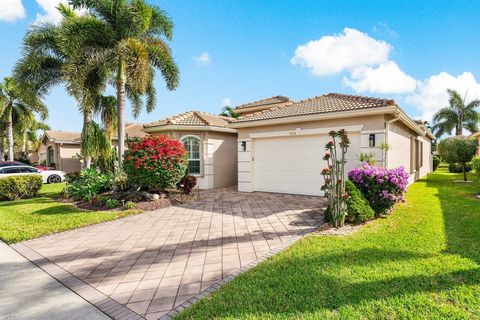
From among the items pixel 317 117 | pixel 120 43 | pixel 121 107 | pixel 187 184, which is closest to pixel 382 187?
pixel 317 117

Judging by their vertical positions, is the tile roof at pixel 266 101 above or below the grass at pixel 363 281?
above

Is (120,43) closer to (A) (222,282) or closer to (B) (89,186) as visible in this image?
(B) (89,186)

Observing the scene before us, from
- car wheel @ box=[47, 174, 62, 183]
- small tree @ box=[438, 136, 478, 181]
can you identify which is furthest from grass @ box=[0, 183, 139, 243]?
small tree @ box=[438, 136, 478, 181]

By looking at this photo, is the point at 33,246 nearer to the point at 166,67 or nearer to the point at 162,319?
the point at 162,319

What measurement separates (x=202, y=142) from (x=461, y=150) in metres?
16.4

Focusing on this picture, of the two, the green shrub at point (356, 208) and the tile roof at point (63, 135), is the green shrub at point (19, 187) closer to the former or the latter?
the green shrub at point (356, 208)

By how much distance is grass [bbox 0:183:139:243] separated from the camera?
6.65m

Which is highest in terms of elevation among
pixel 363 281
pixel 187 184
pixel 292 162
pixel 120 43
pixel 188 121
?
pixel 120 43

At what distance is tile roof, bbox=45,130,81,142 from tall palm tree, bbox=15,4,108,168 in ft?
42.8

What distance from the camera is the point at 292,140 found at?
11453 millimetres

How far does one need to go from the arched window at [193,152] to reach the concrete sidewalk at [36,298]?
31.9 ft

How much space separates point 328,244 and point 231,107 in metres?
25.7

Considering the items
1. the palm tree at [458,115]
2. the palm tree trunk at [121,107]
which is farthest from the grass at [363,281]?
the palm tree at [458,115]

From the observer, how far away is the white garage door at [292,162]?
10.7 m
